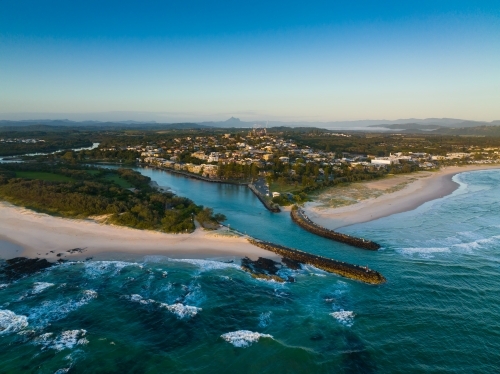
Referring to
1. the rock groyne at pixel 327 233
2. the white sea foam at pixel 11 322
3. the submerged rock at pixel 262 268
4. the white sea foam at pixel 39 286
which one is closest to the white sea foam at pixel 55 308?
the white sea foam at pixel 11 322

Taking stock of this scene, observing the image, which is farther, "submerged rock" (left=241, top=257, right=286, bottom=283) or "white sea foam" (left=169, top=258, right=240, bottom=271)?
"white sea foam" (left=169, top=258, right=240, bottom=271)

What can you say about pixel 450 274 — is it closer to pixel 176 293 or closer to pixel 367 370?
pixel 367 370

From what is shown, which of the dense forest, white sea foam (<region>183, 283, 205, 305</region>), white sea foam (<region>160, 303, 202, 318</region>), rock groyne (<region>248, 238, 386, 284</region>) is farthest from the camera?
the dense forest

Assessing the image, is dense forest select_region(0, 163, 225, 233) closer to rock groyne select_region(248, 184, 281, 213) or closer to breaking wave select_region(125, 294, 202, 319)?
rock groyne select_region(248, 184, 281, 213)

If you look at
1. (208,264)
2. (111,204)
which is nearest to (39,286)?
(208,264)

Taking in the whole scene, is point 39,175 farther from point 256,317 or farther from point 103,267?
point 256,317

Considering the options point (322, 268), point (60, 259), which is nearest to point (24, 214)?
point (60, 259)

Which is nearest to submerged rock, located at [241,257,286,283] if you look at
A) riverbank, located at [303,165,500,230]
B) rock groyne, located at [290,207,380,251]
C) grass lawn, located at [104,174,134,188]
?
rock groyne, located at [290,207,380,251]
